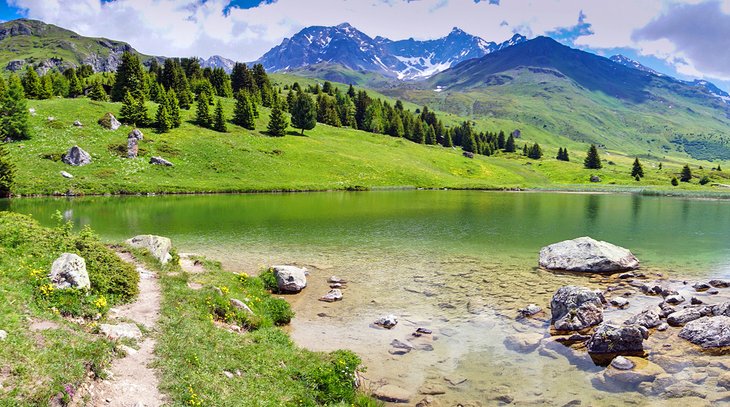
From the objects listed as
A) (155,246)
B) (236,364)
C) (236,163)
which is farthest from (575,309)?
(236,163)

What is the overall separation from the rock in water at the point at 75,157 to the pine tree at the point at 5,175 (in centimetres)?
1515

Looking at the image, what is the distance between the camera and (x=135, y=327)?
58.0 feet

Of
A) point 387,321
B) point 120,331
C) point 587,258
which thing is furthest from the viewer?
point 587,258

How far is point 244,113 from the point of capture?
458 ft

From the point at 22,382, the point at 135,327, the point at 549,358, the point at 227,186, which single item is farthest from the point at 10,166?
the point at 549,358

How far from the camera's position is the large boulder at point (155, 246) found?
30648 mm

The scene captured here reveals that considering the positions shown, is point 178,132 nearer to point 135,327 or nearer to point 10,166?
point 10,166

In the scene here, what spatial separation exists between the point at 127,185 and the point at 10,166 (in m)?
18.9

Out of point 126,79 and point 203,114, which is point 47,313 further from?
point 126,79

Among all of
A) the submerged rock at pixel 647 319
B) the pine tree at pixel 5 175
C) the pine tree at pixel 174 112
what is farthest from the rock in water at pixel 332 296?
the pine tree at pixel 174 112

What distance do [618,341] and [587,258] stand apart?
17868mm

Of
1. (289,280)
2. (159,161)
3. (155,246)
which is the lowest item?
(289,280)

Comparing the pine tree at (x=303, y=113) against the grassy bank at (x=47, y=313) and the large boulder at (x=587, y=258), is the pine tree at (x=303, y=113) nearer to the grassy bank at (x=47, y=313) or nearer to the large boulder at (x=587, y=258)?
the large boulder at (x=587, y=258)

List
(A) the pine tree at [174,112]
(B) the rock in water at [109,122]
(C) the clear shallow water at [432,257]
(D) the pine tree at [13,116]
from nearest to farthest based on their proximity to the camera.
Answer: (C) the clear shallow water at [432,257], (D) the pine tree at [13,116], (B) the rock in water at [109,122], (A) the pine tree at [174,112]
